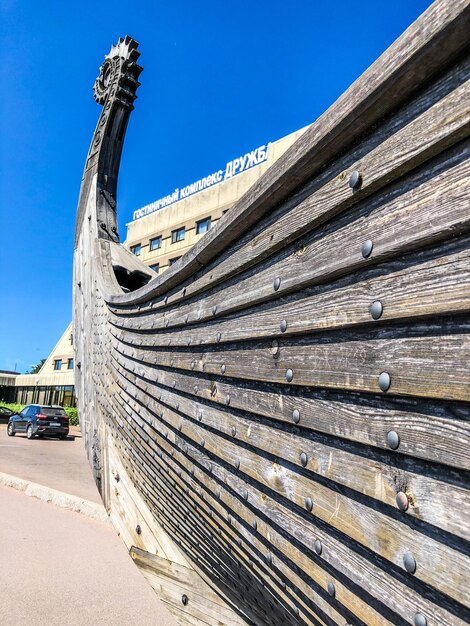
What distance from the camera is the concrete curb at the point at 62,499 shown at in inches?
239

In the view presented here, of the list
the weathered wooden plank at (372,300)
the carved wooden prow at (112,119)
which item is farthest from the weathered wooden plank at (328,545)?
the carved wooden prow at (112,119)

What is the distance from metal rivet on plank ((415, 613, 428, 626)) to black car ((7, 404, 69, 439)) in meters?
19.8

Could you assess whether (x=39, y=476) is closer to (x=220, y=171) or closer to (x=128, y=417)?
(x=128, y=417)

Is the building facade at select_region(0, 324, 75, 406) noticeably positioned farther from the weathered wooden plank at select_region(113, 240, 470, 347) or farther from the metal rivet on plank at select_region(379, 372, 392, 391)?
the metal rivet on plank at select_region(379, 372, 392, 391)

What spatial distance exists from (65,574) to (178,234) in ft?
99.3

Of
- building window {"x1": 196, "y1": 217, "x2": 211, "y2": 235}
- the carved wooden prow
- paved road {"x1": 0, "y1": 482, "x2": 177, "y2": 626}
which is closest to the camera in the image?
paved road {"x1": 0, "y1": 482, "x2": 177, "y2": 626}

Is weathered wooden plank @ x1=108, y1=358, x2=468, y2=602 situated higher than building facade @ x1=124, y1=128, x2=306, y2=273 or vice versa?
building facade @ x1=124, y1=128, x2=306, y2=273

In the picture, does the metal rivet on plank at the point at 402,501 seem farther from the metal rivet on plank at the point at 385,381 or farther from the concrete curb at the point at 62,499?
the concrete curb at the point at 62,499

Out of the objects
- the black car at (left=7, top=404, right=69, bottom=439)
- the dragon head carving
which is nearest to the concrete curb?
the dragon head carving

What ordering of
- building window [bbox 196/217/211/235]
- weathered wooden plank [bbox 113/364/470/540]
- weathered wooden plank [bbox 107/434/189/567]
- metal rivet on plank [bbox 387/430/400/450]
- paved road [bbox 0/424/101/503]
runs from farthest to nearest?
building window [bbox 196/217/211/235] → paved road [bbox 0/424/101/503] → weathered wooden plank [bbox 107/434/189/567] → metal rivet on plank [bbox 387/430/400/450] → weathered wooden plank [bbox 113/364/470/540]

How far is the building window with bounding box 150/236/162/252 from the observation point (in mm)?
35031

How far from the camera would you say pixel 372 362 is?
1.08m

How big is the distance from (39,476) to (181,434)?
7.92 m

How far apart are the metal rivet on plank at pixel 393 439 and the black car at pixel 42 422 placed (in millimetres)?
19759
